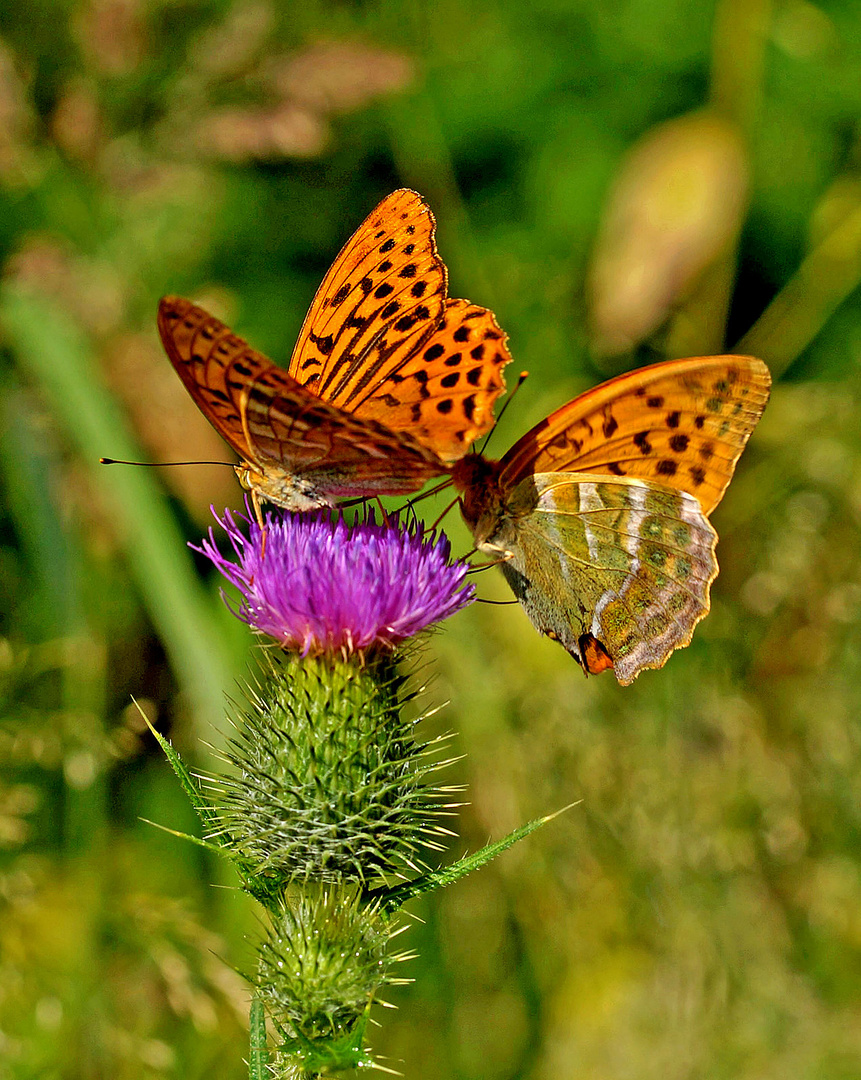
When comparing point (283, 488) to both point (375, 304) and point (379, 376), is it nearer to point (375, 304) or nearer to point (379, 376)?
point (379, 376)

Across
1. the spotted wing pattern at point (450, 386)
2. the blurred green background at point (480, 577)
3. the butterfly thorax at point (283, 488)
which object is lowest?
the blurred green background at point (480, 577)

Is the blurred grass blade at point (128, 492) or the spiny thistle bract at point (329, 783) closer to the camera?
the spiny thistle bract at point (329, 783)

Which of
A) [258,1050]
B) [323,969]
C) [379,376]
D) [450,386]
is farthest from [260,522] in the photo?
[258,1050]

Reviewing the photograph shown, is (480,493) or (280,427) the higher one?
(280,427)

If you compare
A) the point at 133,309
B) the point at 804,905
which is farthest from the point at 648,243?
the point at 804,905

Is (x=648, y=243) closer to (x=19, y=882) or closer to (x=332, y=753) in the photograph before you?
(x=332, y=753)

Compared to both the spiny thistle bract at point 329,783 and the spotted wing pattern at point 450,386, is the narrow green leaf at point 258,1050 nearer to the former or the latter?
the spiny thistle bract at point 329,783

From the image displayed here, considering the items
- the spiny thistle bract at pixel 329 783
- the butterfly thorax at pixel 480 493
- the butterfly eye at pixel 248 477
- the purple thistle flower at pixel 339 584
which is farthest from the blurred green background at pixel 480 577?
the butterfly thorax at pixel 480 493
